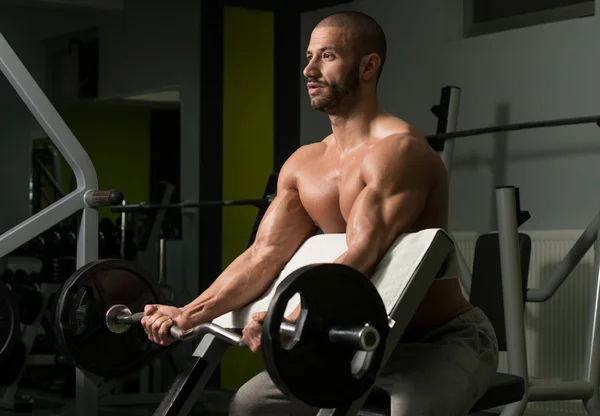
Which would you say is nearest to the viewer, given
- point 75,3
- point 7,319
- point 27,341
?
point 7,319

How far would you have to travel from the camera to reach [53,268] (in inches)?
207

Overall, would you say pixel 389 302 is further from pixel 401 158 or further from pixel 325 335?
pixel 401 158

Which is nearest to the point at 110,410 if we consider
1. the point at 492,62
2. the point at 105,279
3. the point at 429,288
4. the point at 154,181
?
the point at 154,181

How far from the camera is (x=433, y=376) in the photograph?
192cm

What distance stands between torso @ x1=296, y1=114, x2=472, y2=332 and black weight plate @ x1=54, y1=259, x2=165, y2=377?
0.46 metres

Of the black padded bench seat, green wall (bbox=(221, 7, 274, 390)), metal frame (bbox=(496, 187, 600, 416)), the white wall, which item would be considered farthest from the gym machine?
green wall (bbox=(221, 7, 274, 390))

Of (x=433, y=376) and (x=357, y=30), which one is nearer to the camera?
(x=433, y=376)

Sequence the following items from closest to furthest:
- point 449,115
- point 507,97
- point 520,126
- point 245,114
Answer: point 520,126 → point 449,115 → point 507,97 → point 245,114

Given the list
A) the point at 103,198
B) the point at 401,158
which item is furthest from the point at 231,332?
the point at 103,198

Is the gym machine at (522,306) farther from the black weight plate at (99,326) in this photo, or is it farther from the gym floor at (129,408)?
the gym floor at (129,408)

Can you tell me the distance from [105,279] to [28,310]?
114 inches

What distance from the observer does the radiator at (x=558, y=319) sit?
13.1 ft

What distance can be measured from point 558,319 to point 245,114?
2.34m

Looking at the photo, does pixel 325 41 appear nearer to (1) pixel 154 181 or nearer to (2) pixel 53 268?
(2) pixel 53 268
